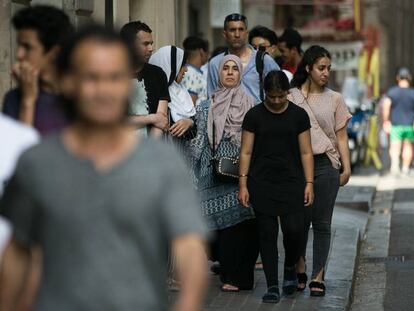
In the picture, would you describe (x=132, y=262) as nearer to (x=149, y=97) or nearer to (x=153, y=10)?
(x=149, y=97)

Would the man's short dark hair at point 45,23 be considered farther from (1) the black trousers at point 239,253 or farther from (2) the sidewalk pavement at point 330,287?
(1) the black trousers at point 239,253

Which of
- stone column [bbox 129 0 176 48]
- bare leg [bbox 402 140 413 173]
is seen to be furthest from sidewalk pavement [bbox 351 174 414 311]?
bare leg [bbox 402 140 413 173]

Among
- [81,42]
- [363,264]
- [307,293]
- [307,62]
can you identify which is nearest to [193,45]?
[363,264]

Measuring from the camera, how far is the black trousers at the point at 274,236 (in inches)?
383

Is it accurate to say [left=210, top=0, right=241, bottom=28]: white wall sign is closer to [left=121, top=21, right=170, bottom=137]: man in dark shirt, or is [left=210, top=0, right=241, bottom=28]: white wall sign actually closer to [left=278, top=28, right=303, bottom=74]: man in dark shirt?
[left=278, top=28, right=303, bottom=74]: man in dark shirt

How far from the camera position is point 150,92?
945 centimetres

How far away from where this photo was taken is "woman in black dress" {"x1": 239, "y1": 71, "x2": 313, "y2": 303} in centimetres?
962

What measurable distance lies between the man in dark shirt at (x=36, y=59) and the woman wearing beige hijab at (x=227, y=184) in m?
5.03

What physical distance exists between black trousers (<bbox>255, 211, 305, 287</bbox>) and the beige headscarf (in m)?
0.75

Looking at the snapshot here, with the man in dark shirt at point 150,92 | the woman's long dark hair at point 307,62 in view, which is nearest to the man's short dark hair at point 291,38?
the woman's long dark hair at point 307,62

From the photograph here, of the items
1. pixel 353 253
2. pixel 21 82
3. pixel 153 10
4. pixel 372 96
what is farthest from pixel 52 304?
pixel 372 96

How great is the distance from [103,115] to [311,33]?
89.1 ft

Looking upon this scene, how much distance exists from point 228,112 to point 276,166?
2.75ft

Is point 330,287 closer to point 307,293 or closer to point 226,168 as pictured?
A: point 307,293
